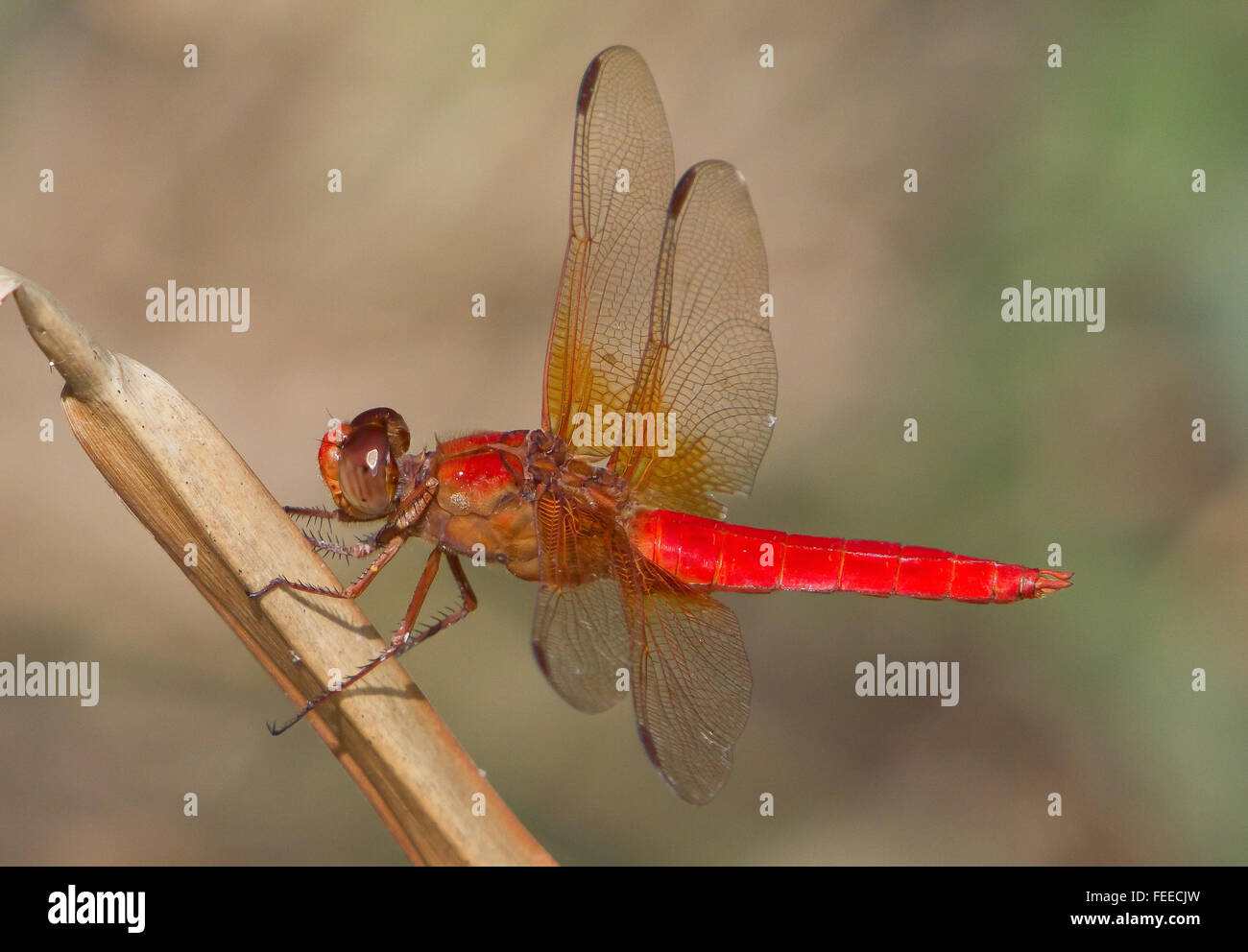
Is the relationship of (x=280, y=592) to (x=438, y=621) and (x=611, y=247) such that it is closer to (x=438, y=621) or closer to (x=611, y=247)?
(x=438, y=621)

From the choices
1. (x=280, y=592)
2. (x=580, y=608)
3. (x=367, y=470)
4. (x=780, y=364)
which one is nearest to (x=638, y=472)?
(x=580, y=608)

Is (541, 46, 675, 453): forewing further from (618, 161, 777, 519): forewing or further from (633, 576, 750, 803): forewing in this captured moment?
(633, 576, 750, 803): forewing

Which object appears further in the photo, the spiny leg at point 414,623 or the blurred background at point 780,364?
the blurred background at point 780,364

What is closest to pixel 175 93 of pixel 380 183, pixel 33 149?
pixel 33 149

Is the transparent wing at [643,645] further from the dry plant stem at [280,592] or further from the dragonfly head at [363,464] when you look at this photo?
the dry plant stem at [280,592]

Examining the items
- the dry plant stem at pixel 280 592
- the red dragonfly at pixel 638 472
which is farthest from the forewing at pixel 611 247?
the dry plant stem at pixel 280 592

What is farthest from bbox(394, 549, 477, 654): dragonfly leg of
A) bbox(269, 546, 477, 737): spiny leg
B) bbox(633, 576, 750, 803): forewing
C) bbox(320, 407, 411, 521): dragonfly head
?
bbox(633, 576, 750, 803): forewing

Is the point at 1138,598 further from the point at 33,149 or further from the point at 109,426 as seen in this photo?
the point at 33,149
